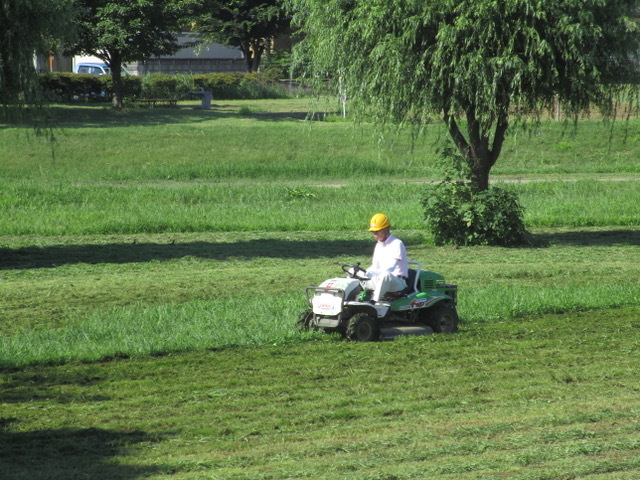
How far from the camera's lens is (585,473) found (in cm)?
723

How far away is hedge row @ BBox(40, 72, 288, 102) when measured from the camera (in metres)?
54.8

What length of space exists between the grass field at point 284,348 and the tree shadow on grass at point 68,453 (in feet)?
0.09

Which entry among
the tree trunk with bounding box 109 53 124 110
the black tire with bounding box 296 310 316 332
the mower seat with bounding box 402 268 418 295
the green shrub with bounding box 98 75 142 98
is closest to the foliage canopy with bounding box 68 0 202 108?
the tree trunk with bounding box 109 53 124 110

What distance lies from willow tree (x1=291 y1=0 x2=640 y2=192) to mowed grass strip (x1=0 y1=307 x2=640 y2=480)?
9.85 m

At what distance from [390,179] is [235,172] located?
19.6 ft

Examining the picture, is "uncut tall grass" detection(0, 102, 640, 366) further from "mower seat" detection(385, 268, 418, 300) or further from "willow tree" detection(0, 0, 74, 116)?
"willow tree" detection(0, 0, 74, 116)

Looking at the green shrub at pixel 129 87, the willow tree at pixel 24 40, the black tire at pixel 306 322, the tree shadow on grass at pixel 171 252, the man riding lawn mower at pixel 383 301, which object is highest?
the willow tree at pixel 24 40

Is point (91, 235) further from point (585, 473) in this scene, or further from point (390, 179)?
point (585, 473)

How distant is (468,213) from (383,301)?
10357 millimetres

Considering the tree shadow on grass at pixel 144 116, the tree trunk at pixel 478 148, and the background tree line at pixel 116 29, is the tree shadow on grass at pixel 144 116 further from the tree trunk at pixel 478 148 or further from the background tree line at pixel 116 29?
the tree trunk at pixel 478 148

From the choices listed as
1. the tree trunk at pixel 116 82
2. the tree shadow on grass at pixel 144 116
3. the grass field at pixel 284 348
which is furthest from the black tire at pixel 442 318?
the tree trunk at pixel 116 82

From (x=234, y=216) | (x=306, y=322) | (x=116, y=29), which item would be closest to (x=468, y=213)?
(x=234, y=216)

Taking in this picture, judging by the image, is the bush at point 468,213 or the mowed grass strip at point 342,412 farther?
the bush at point 468,213

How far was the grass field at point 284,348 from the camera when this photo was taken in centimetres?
780
